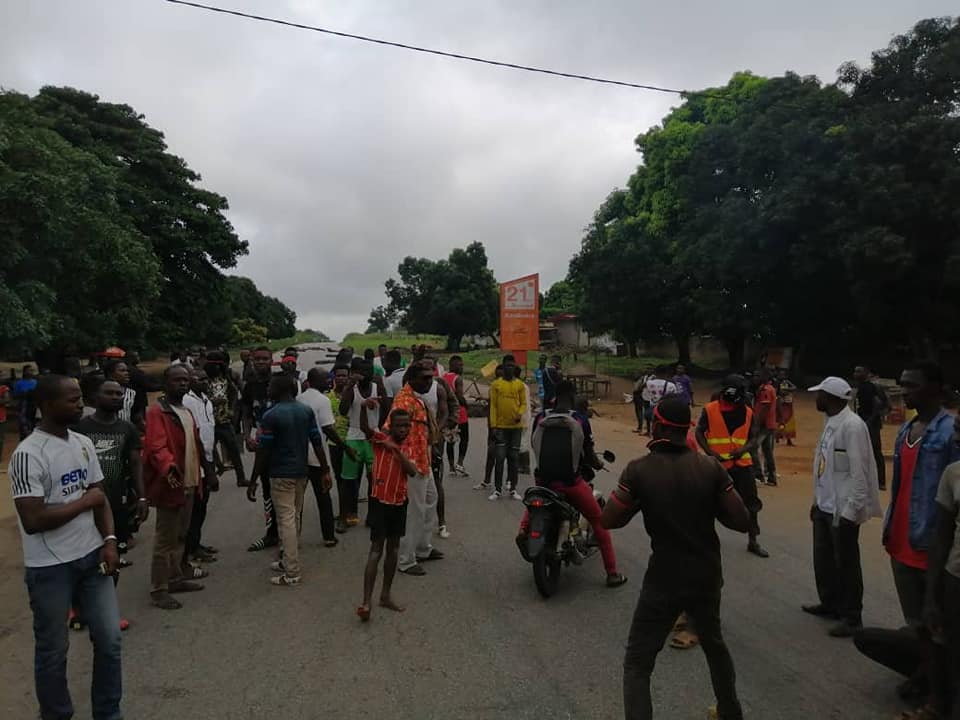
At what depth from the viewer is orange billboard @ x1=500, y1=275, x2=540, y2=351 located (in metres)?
15.8

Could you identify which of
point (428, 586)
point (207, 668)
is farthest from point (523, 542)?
point (207, 668)

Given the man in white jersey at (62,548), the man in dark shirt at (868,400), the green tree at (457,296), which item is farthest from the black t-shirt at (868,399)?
the green tree at (457,296)

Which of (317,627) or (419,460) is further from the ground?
(419,460)

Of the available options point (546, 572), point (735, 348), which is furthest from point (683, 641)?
point (735, 348)

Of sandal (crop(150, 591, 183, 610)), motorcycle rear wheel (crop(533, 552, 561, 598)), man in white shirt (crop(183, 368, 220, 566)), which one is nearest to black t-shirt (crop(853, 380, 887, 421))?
motorcycle rear wheel (crop(533, 552, 561, 598))

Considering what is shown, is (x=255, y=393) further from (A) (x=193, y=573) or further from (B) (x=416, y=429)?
(B) (x=416, y=429)

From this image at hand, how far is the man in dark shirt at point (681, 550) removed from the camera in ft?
11.1

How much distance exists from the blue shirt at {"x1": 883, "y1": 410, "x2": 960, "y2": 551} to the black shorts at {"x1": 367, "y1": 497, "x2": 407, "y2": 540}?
11.2ft

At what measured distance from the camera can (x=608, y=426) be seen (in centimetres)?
1903

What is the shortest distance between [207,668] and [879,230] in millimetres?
21723

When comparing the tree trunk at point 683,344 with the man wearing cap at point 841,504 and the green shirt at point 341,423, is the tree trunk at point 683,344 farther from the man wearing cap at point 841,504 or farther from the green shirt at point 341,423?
the man wearing cap at point 841,504

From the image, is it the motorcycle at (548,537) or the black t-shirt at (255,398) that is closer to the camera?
the motorcycle at (548,537)

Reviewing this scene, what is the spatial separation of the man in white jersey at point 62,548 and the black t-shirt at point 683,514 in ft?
9.10

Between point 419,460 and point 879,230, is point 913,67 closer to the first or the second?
point 879,230
